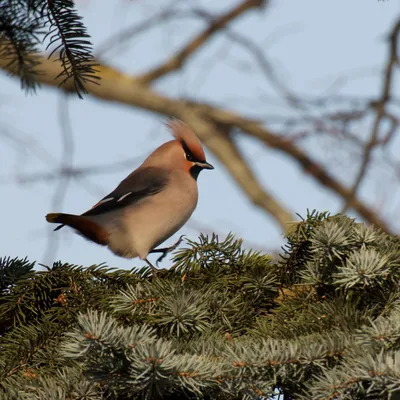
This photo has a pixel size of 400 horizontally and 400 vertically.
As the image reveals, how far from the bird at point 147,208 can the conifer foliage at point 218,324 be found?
1.30 meters

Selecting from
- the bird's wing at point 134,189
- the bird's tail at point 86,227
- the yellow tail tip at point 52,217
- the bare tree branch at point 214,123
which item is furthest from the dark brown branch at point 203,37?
the yellow tail tip at point 52,217

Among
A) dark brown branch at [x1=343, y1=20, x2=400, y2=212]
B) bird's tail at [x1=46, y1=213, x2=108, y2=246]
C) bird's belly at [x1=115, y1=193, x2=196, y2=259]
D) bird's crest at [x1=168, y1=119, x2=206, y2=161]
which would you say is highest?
dark brown branch at [x1=343, y1=20, x2=400, y2=212]

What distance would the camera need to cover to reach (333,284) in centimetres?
196

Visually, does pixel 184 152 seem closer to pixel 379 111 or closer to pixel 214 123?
pixel 379 111

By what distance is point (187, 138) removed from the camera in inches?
174

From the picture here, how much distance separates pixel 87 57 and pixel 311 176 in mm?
5709

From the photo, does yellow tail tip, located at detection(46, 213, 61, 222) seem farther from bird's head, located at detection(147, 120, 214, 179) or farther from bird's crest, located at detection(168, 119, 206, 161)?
bird's crest, located at detection(168, 119, 206, 161)

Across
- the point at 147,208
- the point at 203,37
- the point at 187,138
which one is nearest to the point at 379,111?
the point at 187,138

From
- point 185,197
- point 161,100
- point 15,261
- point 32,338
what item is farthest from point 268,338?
point 161,100

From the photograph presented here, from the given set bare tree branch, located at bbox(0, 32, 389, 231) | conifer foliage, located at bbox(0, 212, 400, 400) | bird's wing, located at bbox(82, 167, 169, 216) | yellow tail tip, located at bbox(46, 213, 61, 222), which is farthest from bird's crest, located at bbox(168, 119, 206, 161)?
bare tree branch, located at bbox(0, 32, 389, 231)

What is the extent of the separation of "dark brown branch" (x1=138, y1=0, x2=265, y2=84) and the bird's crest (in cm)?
421

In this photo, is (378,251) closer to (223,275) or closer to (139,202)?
(223,275)

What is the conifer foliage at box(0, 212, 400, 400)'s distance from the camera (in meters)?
1.60

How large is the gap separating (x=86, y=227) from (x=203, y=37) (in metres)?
5.44
